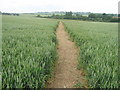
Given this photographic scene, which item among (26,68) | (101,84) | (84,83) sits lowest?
(84,83)

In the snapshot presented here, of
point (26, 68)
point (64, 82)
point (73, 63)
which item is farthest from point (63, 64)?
point (26, 68)

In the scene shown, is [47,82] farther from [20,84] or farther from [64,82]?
[20,84]

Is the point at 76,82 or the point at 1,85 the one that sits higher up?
the point at 1,85

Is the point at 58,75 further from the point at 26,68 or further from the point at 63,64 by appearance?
the point at 26,68

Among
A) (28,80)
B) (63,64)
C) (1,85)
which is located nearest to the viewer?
(1,85)

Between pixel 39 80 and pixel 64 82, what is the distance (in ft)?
4.70

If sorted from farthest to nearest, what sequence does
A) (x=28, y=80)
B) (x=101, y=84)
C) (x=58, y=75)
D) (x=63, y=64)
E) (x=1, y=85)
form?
(x=63, y=64) → (x=58, y=75) → (x=101, y=84) → (x=28, y=80) → (x=1, y=85)

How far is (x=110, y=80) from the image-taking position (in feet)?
12.5

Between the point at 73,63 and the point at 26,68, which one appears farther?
the point at 73,63

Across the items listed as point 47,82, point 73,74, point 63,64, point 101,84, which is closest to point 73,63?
point 63,64

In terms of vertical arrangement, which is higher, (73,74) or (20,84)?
(20,84)

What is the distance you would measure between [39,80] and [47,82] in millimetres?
1087

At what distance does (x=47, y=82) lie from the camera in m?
4.67

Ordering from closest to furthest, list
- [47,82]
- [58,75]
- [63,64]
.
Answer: [47,82]
[58,75]
[63,64]
